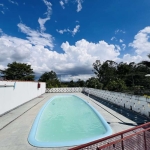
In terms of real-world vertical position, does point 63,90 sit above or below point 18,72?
below

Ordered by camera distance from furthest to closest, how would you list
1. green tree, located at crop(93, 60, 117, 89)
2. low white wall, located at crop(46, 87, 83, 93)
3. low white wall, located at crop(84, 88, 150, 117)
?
green tree, located at crop(93, 60, 117, 89)
low white wall, located at crop(46, 87, 83, 93)
low white wall, located at crop(84, 88, 150, 117)

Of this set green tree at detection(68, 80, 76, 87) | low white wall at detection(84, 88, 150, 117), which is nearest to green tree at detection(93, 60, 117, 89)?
green tree at detection(68, 80, 76, 87)

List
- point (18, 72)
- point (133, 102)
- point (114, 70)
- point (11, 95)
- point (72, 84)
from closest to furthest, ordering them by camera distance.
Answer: point (133, 102) < point (11, 95) < point (18, 72) < point (114, 70) < point (72, 84)

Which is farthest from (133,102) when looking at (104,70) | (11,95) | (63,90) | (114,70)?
(114,70)

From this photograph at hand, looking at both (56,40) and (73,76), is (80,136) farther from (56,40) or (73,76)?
(73,76)

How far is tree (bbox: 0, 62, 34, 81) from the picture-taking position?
30.7 meters

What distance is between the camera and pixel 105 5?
30.2 feet

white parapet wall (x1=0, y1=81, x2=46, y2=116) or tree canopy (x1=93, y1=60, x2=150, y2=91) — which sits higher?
tree canopy (x1=93, y1=60, x2=150, y2=91)

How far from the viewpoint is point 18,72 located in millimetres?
31438

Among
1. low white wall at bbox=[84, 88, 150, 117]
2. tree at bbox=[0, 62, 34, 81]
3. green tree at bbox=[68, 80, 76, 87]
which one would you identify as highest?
tree at bbox=[0, 62, 34, 81]

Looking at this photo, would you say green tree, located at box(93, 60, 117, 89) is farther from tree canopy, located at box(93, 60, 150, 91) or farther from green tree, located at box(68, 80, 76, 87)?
green tree, located at box(68, 80, 76, 87)

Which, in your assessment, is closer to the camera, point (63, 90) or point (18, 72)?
point (63, 90)

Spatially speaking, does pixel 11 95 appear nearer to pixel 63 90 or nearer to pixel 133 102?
pixel 133 102

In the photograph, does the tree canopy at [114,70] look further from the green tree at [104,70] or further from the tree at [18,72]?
the tree at [18,72]
